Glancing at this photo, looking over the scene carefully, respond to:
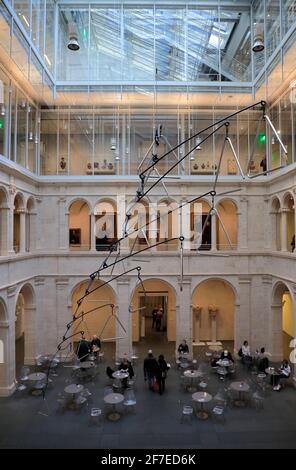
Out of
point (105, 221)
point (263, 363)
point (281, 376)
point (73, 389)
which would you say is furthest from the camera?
point (105, 221)

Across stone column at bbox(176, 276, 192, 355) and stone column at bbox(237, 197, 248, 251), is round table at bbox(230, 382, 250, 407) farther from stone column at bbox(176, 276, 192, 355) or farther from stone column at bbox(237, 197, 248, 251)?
stone column at bbox(237, 197, 248, 251)

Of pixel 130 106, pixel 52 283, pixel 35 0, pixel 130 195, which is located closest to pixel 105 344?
pixel 52 283

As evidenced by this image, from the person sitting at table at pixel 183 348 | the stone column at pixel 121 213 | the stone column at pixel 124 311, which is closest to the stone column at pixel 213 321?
the person sitting at table at pixel 183 348

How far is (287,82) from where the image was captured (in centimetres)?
1634

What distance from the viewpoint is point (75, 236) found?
23688 mm

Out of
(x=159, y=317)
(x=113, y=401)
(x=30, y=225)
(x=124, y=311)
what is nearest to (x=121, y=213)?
(x=30, y=225)

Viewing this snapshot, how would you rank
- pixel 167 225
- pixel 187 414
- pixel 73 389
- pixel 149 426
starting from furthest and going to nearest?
pixel 167 225
pixel 73 389
pixel 187 414
pixel 149 426

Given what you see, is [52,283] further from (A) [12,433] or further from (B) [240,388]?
(B) [240,388]

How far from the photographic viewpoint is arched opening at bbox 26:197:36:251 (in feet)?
60.7

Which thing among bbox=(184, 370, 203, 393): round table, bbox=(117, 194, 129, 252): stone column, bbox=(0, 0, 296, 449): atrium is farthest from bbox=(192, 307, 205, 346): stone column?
bbox=(184, 370, 203, 393): round table

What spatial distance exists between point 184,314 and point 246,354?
3.77 metres

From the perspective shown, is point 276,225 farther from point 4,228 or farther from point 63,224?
point 4,228

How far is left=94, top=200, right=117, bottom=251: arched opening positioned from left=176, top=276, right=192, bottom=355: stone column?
15.9 feet
